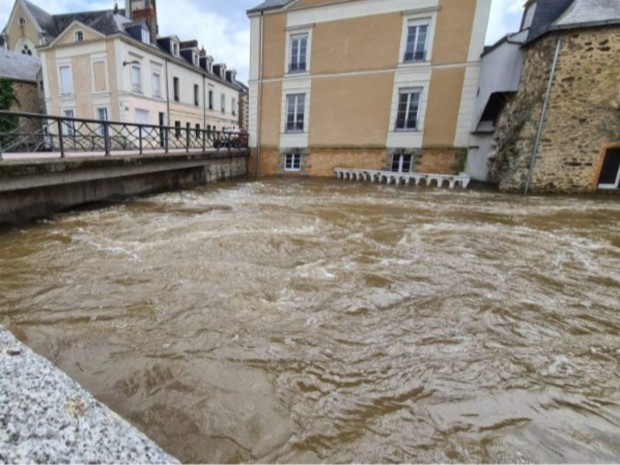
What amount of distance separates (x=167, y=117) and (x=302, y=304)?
1860 centimetres

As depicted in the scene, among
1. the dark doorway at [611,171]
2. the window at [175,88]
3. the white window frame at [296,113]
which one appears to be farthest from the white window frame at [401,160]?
the window at [175,88]

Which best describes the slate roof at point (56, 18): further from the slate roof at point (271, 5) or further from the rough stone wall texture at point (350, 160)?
the rough stone wall texture at point (350, 160)

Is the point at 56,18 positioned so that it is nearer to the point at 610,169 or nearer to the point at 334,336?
the point at 334,336

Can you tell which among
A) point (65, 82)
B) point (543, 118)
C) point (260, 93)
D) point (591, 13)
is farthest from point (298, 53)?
point (65, 82)

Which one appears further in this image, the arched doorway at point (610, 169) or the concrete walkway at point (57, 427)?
the arched doorway at point (610, 169)

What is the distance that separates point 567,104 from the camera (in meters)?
8.21

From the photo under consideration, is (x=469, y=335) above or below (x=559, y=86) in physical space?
below

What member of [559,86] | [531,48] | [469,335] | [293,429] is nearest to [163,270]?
[293,429]

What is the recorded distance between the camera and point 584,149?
27.6 ft

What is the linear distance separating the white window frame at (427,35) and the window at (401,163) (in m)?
3.02

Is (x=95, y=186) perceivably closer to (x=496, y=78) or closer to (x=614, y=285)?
(x=614, y=285)

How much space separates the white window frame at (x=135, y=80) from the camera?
1565 centimetres

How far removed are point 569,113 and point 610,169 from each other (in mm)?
1911

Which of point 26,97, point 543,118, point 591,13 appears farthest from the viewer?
point 26,97
